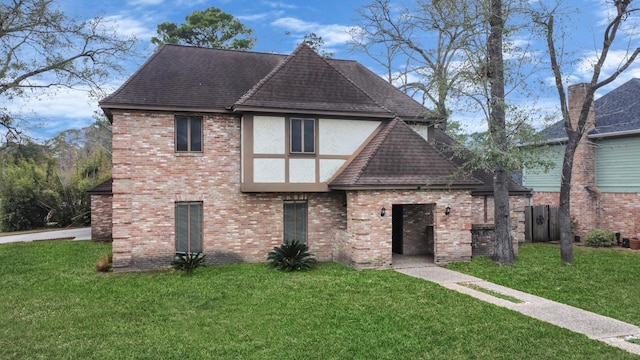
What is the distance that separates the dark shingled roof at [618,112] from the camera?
58.6 ft

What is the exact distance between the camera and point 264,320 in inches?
309

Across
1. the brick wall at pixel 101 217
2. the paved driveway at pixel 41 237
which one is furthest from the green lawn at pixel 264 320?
the paved driveway at pixel 41 237

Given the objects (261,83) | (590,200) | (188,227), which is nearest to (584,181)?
(590,200)

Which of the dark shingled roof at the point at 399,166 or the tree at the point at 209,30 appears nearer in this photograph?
the dark shingled roof at the point at 399,166

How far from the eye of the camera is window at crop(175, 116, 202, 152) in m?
13.2

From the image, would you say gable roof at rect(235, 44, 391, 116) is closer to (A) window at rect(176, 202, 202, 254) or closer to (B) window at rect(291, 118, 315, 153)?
(B) window at rect(291, 118, 315, 153)

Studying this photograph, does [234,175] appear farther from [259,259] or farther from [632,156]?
[632,156]

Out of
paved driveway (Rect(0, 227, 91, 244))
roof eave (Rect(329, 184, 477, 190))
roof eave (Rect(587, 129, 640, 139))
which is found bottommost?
paved driveway (Rect(0, 227, 91, 244))

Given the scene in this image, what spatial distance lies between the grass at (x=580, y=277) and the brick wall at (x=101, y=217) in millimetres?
15441

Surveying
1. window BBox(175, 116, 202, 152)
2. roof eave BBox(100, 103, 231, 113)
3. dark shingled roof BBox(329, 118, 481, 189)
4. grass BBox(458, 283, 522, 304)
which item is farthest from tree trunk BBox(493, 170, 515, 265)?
window BBox(175, 116, 202, 152)

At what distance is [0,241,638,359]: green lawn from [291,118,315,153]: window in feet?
12.9

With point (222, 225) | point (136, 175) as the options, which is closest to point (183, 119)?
point (136, 175)

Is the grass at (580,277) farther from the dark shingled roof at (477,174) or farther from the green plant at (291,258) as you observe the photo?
the green plant at (291,258)

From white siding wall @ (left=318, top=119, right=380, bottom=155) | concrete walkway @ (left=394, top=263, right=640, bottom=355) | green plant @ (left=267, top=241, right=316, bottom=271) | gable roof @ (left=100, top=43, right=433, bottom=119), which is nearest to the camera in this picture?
concrete walkway @ (left=394, top=263, right=640, bottom=355)
